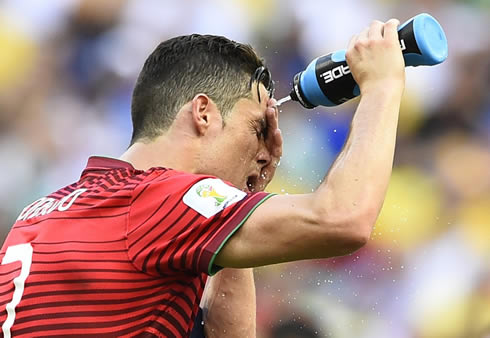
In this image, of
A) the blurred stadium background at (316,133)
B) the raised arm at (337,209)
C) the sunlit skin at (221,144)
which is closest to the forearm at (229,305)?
the sunlit skin at (221,144)

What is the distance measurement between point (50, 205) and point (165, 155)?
11.6 inches

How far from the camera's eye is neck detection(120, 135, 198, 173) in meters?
1.98

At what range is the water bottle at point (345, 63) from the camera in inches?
69.6

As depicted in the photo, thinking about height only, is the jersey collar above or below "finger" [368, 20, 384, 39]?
below

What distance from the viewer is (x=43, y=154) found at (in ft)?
14.6

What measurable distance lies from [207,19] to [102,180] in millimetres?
2879

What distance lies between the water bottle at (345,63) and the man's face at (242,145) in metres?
0.13

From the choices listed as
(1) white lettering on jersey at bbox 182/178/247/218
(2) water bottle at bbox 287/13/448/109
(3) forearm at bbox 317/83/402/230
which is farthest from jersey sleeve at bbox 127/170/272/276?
(2) water bottle at bbox 287/13/448/109

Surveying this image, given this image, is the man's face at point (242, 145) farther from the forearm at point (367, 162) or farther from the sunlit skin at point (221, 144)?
the forearm at point (367, 162)

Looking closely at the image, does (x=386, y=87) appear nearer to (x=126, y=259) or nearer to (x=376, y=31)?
(x=376, y=31)

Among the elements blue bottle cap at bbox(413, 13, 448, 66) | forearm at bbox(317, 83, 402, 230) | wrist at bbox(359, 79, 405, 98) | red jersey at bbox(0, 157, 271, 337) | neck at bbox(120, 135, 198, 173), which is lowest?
red jersey at bbox(0, 157, 271, 337)

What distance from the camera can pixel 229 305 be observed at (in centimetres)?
239

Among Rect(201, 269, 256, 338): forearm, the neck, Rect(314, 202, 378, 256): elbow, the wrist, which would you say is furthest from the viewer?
Rect(201, 269, 256, 338): forearm

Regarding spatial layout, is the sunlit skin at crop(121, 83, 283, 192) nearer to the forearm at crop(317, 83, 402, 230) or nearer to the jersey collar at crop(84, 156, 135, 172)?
the jersey collar at crop(84, 156, 135, 172)
